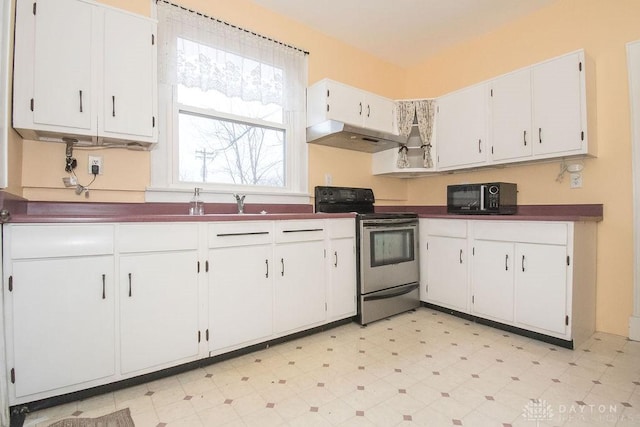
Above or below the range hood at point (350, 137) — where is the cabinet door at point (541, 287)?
below

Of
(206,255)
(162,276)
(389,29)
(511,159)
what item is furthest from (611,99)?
(162,276)

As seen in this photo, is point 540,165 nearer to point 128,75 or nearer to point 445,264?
point 445,264

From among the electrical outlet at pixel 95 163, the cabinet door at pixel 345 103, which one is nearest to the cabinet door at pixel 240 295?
the electrical outlet at pixel 95 163

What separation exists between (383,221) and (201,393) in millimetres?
2076

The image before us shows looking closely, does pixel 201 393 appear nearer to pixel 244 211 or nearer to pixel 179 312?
pixel 179 312

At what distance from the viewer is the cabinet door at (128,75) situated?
200 cm

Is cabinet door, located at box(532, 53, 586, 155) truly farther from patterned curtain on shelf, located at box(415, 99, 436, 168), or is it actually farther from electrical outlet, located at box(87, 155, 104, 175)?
electrical outlet, located at box(87, 155, 104, 175)

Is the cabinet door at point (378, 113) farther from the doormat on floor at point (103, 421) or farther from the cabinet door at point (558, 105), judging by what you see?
the doormat on floor at point (103, 421)

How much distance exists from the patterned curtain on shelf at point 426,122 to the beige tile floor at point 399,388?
2050mm

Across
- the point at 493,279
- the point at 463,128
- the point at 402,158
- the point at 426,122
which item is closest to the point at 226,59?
the point at 402,158

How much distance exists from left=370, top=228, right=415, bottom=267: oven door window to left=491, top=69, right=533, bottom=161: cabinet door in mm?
1208

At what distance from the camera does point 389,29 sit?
340cm

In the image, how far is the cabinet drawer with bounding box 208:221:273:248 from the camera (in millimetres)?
2111

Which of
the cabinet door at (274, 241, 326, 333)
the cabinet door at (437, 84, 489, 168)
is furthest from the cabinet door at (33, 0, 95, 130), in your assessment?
the cabinet door at (437, 84, 489, 168)
